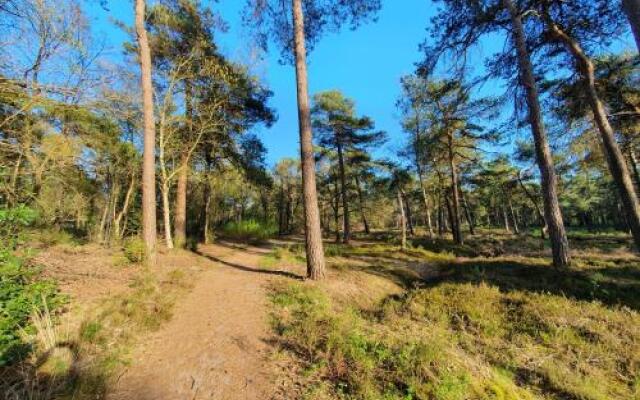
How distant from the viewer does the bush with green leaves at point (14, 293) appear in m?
3.15

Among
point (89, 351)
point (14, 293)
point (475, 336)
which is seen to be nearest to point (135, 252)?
point (89, 351)

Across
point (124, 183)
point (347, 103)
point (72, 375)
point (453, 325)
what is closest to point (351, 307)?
point (453, 325)

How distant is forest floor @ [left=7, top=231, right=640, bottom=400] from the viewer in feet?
11.3

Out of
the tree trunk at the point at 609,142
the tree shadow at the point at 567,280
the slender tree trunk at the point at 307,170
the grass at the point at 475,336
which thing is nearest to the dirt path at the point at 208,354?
the grass at the point at 475,336

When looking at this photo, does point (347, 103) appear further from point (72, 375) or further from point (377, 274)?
point (72, 375)

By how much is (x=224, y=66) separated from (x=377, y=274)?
381 inches

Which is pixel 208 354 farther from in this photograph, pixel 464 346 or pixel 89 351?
pixel 464 346

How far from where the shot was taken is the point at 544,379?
3.80 meters

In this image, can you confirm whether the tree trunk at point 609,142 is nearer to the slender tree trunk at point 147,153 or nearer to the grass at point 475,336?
the grass at point 475,336

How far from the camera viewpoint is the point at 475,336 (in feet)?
16.7

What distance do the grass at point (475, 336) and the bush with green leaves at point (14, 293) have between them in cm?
300

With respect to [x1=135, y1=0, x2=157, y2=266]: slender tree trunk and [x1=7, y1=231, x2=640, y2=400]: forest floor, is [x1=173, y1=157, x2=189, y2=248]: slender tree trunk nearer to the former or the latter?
[x1=135, y1=0, x2=157, y2=266]: slender tree trunk

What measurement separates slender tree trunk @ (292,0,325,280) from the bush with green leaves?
5.02 metres

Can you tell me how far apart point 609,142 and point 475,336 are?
7.02 meters
